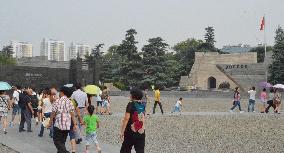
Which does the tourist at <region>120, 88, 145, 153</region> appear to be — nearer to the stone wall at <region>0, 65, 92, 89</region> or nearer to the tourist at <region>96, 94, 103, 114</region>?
the tourist at <region>96, 94, 103, 114</region>

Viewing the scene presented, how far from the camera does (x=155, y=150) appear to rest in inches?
435

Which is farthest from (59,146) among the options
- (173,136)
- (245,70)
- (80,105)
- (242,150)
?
(245,70)

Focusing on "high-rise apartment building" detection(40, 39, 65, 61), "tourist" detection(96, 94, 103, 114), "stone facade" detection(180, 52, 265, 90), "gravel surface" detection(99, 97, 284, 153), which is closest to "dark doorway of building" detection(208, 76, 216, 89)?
"stone facade" detection(180, 52, 265, 90)

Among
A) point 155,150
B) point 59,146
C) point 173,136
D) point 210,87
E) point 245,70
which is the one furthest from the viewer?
point 210,87

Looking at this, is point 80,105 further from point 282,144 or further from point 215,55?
point 215,55

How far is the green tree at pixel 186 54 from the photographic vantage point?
2945 inches

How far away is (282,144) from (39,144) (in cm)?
607

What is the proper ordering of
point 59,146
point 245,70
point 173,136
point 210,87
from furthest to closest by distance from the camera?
point 210,87, point 245,70, point 173,136, point 59,146

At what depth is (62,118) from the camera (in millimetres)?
8805

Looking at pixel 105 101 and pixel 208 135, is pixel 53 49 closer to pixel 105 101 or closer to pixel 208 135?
pixel 105 101

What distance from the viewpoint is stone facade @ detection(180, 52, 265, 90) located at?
54594mm

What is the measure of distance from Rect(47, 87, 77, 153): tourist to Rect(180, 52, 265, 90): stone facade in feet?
149

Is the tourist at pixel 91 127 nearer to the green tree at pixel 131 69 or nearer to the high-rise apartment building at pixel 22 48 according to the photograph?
the green tree at pixel 131 69

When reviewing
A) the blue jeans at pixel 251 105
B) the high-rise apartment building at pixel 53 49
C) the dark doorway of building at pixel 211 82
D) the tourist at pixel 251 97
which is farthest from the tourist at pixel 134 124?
the high-rise apartment building at pixel 53 49
